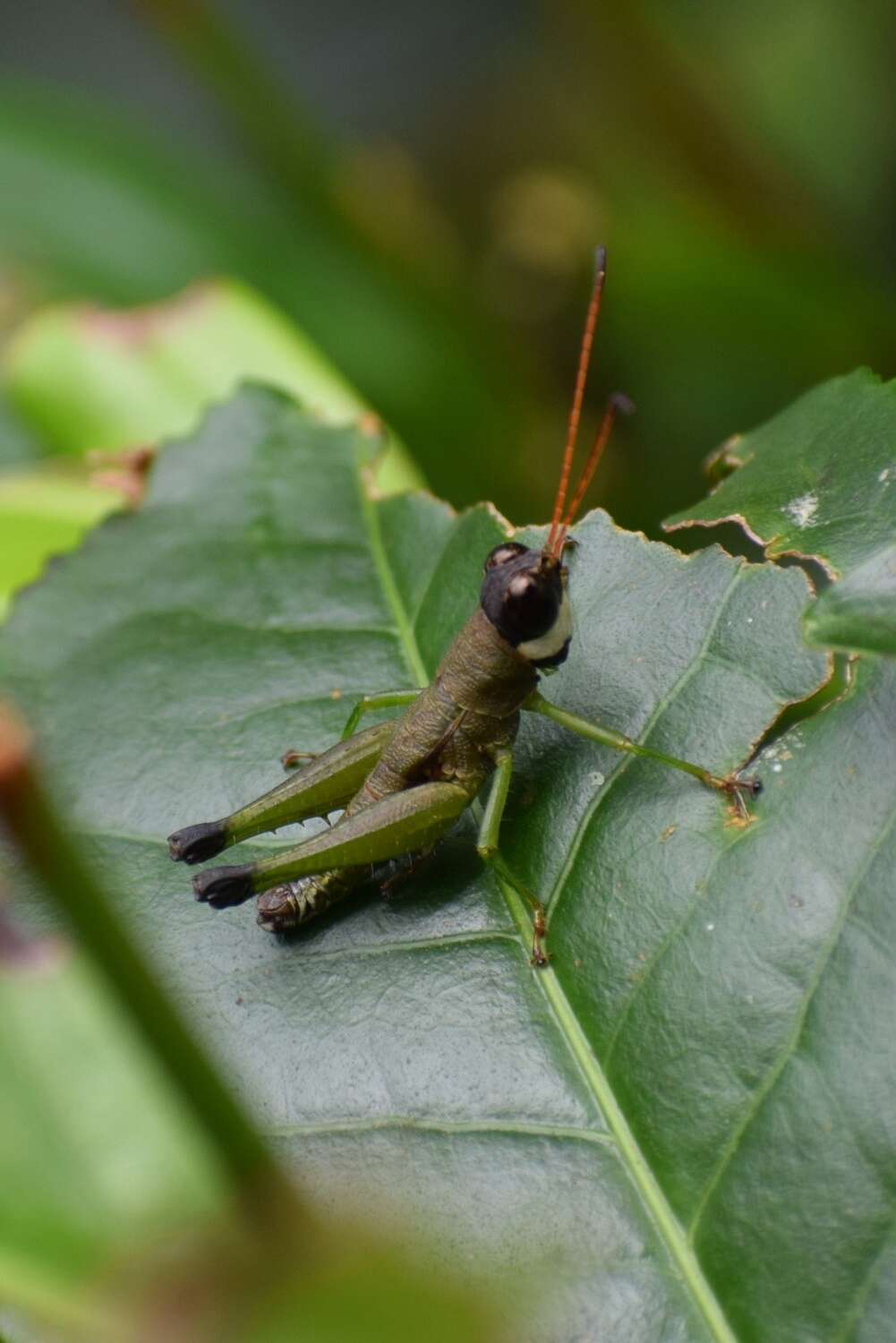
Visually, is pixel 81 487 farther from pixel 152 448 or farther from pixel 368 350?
pixel 368 350

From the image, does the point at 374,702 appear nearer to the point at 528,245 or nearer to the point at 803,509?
the point at 803,509

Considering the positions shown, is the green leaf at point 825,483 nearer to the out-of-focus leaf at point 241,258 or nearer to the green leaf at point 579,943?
the green leaf at point 579,943

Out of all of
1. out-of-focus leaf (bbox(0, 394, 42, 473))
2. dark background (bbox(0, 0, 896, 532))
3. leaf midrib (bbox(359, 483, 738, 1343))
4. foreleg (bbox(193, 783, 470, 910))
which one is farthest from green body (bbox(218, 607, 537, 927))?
out-of-focus leaf (bbox(0, 394, 42, 473))

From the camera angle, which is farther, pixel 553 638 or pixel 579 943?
pixel 553 638

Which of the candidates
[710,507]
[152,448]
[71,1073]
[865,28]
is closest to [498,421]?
[152,448]

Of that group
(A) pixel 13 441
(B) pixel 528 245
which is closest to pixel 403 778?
(A) pixel 13 441

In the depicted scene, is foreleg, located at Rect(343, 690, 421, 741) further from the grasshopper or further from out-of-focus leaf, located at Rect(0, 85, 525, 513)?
out-of-focus leaf, located at Rect(0, 85, 525, 513)
